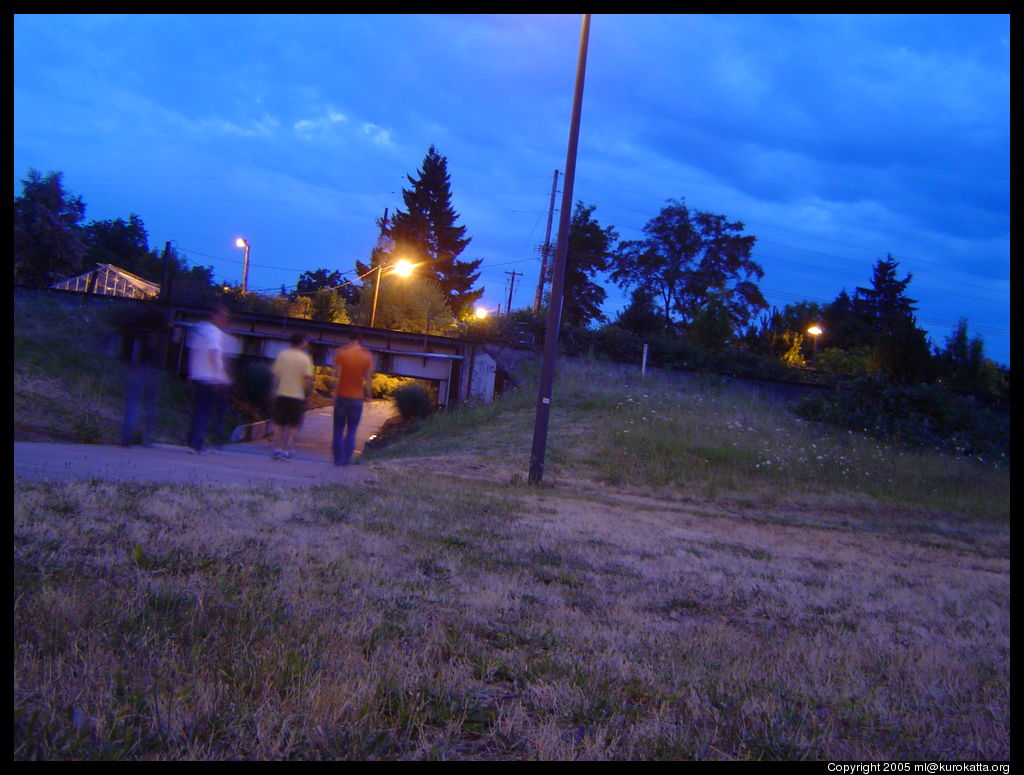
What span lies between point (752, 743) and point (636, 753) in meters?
0.45

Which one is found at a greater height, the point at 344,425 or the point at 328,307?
the point at 328,307

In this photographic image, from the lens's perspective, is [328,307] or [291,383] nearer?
[291,383]

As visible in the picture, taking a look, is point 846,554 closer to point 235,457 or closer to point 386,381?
point 235,457

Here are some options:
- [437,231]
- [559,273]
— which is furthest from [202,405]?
[437,231]

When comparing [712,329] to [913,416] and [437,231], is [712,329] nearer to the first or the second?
[913,416]

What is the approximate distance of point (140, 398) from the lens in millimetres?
9578

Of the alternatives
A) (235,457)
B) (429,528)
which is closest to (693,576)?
(429,528)

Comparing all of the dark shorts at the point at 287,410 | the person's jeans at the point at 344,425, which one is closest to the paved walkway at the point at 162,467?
the person's jeans at the point at 344,425

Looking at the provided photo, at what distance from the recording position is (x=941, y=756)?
2.92m

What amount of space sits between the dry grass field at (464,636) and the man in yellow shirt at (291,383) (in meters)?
2.26

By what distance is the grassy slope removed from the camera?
8.47 ft

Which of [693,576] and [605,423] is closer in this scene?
[693,576]

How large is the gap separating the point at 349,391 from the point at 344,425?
0.62m

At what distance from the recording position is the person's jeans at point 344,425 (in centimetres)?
1081
